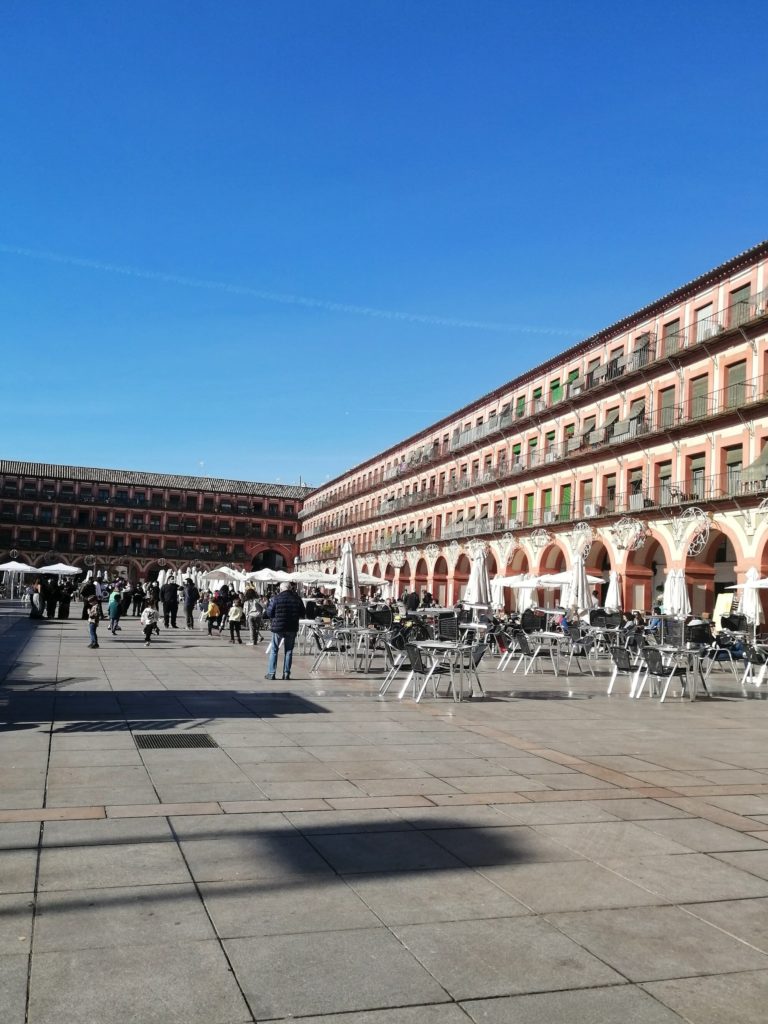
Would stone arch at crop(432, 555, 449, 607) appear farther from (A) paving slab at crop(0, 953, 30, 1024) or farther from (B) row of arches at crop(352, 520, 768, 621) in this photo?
(A) paving slab at crop(0, 953, 30, 1024)

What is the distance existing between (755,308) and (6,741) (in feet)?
85.5

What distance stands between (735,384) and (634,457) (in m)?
6.13

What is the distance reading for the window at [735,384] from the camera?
28531 mm

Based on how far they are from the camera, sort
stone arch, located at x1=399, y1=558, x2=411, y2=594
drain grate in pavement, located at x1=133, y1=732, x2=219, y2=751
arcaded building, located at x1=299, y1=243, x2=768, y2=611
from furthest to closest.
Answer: stone arch, located at x1=399, y1=558, x2=411, y2=594 < arcaded building, located at x1=299, y1=243, x2=768, y2=611 < drain grate in pavement, located at x1=133, y1=732, x2=219, y2=751

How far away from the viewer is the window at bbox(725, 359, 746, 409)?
2853 cm

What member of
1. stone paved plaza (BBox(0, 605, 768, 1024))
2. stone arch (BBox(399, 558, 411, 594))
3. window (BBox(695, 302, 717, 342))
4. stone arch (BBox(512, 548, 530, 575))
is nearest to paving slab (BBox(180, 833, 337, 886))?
stone paved plaza (BBox(0, 605, 768, 1024))

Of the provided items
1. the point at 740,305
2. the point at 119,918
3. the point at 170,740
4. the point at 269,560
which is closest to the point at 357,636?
the point at 170,740

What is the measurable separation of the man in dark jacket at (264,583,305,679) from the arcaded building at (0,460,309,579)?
77.1 m

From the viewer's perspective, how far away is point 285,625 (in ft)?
44.0

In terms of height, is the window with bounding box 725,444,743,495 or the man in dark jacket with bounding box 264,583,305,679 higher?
the window with bounding box 725,444,743,495

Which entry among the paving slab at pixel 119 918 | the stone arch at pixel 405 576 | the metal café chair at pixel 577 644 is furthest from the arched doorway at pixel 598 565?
the paving slab at pixel 119 918

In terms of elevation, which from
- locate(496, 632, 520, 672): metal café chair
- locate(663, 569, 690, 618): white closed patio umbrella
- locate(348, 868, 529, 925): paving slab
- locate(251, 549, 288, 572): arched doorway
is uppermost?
locate(251, 549, 288, 572): arched doorway

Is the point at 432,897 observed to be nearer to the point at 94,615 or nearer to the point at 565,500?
the point at 94,615

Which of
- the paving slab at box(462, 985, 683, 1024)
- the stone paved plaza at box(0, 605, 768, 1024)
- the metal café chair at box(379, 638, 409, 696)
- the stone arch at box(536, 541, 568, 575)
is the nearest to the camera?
the paving slab at box(462, 985, 683, 1024)
